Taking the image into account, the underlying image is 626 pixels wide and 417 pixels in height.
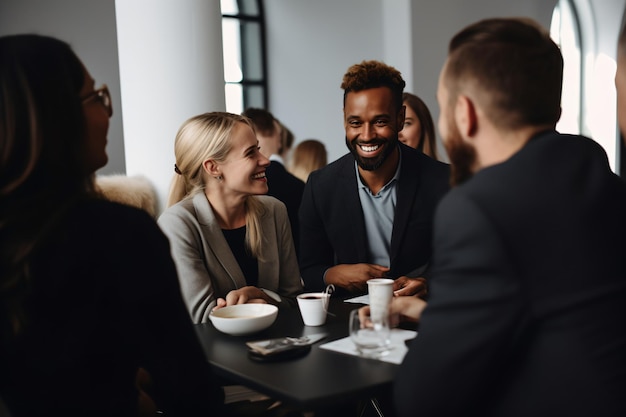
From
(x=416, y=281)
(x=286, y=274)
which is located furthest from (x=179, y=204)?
(x=416, y=281)

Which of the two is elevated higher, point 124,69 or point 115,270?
point 124,69

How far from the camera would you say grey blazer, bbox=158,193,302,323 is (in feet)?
7.40

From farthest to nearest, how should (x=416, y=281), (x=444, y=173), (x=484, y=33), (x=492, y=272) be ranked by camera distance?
(x=444, y=173) → (x=416, y=281) → (x=484, y=33) → (x=492, y=272)

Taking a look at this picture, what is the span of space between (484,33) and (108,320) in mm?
953

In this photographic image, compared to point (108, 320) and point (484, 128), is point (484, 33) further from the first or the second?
point (108, 320)

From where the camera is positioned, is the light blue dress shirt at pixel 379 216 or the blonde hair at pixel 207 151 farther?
the light blue dress shirt at pixel 379 216

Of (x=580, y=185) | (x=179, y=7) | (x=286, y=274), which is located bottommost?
(x=286, y=274)

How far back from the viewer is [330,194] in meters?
2.88

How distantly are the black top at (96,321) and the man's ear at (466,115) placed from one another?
0.66 meters

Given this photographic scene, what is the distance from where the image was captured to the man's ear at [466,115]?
4.54 ft

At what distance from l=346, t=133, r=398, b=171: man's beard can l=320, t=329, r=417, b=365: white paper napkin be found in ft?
3.46

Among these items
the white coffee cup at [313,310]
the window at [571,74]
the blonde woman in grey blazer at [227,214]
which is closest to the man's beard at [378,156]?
the blonde woman in grey blazer at [227,214]

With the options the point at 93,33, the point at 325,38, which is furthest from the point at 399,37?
the point at 93,33

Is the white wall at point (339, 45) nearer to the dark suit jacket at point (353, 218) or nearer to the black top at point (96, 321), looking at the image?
the dark suit jacket at point (353, 218)
